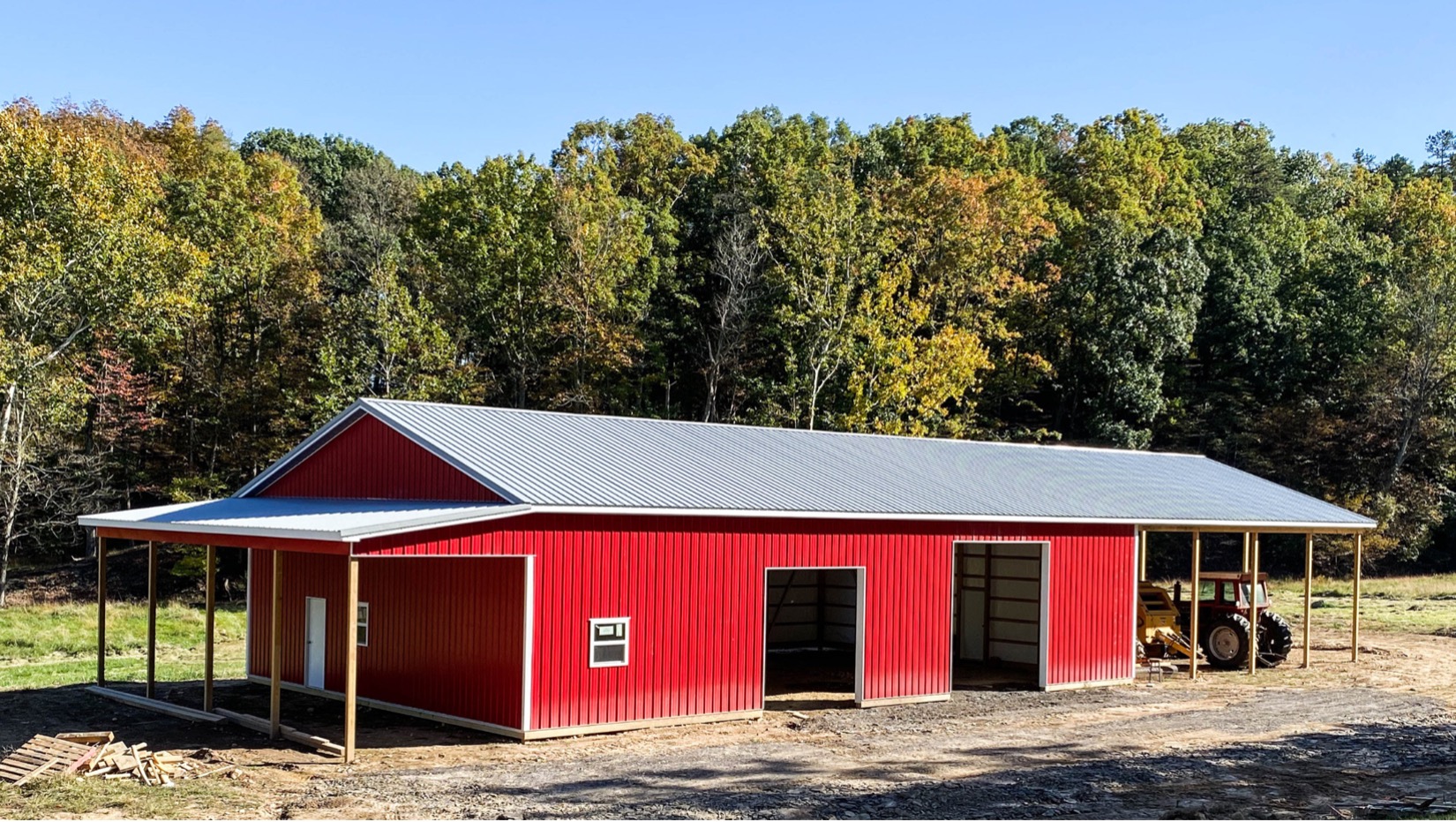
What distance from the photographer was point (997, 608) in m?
25.7

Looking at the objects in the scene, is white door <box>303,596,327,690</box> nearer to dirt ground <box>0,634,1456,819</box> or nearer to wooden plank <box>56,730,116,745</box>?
dirt ground <box>0,634,1456,819</box>

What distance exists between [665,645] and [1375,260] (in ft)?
145

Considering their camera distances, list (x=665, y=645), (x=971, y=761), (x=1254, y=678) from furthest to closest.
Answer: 1. (x=1254, y=678)
2. (x=665, y=645)
3. (x=971, y=761)

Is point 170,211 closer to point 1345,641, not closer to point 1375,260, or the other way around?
point 1345,641

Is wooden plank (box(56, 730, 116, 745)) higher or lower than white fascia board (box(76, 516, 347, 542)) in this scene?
lower

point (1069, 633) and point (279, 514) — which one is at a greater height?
point (279, 514)

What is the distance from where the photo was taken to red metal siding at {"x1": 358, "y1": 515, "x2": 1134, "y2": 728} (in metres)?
16.5

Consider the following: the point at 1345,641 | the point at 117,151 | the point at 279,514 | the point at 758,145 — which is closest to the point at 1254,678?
the point at 1345,641

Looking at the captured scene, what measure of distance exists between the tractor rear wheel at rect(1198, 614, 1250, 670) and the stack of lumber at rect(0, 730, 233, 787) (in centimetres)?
1818

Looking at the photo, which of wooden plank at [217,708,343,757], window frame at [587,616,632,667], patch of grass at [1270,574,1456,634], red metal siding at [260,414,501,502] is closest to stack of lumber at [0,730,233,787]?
wooden plank at [217,708,343,757]

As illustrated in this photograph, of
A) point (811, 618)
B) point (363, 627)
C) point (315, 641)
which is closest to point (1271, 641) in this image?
point (811, 618)

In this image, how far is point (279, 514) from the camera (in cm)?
1814

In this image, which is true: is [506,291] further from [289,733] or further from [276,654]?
[276,654]

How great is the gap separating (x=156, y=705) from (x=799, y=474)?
957cm
